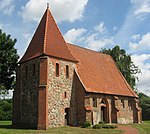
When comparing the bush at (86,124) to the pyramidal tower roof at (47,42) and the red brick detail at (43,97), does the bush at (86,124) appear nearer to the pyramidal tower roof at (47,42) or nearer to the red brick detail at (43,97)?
the red brick detail at (43,97)

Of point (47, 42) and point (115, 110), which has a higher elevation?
point (47, 42)

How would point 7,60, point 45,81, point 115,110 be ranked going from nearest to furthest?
point 45,81 < point 115,110 < point 7,60

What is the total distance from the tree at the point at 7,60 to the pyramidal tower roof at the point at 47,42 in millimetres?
4720

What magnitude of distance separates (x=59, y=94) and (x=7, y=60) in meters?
11.2

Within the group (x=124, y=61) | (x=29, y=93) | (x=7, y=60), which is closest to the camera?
(x=29, y=93)

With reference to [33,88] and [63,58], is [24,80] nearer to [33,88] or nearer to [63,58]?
[33,88]

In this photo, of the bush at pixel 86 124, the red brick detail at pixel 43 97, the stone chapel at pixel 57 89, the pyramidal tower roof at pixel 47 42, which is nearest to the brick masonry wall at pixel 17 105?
the stone chapel at pixel 57 89

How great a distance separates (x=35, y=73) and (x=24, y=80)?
2.73m

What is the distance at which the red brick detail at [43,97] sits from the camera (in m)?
26.5

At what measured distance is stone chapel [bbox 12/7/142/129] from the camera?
2800 centimetres

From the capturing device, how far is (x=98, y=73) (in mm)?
36656

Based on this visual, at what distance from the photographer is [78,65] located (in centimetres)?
3378

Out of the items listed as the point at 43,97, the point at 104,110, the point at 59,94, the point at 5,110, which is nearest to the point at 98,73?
the point at 104,110

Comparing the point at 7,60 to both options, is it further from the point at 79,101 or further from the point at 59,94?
the point at 79,101
